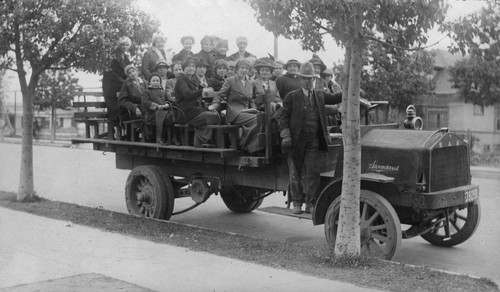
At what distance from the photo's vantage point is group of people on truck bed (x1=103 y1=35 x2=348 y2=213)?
7977 millimetres

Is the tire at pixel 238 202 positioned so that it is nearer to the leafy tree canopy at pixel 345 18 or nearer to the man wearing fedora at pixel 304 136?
the man wearing fedora at pixel 304 136

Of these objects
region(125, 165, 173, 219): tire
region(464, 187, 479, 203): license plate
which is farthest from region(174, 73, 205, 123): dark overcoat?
region(464, 187, 479, 203): license plate

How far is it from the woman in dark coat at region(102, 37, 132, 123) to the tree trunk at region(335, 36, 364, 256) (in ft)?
15.4

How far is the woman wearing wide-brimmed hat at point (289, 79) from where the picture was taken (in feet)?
30.0

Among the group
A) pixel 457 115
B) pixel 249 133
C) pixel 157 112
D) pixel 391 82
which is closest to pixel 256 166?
pixel 249 133

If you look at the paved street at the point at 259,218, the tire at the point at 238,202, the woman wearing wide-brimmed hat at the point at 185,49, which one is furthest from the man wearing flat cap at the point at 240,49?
the paved street at the point at 259,218

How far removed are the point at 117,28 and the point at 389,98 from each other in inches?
552

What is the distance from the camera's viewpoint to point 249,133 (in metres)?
8.45

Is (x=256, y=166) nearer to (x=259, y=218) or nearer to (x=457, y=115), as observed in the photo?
(x=259, y=218)

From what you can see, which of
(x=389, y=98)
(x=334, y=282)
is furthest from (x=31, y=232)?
(x=389, y=98)

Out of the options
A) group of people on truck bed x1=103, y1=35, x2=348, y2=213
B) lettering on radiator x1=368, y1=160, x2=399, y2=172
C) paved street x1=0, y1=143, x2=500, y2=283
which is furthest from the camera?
group of people on truck bed x1=103, y1=35, x2=348, y2=213

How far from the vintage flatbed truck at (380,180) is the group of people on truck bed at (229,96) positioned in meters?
0.22

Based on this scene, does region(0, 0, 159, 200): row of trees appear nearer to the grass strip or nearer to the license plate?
the grass strip

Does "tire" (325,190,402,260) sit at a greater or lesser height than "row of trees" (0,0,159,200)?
lesser
